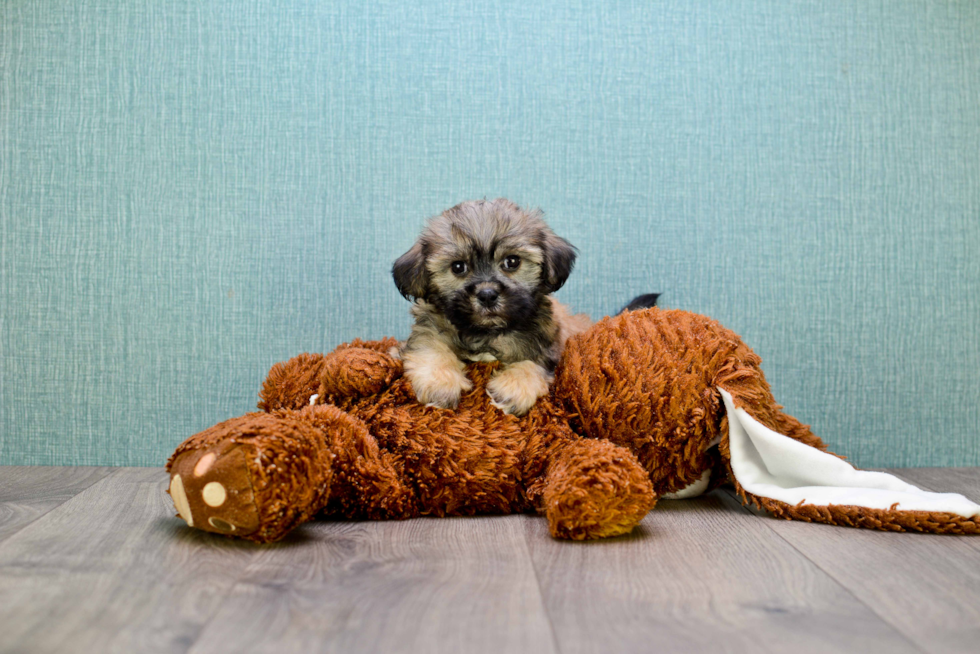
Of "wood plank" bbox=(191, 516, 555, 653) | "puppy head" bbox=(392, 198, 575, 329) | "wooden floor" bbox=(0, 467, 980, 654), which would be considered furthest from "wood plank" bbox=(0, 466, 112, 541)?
"puppy head" bbox=(392, 198, 575, 329)

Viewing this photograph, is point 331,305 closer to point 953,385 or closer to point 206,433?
point 206,433

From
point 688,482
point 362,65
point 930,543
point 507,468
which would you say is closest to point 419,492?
point 507,468

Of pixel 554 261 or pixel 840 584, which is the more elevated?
pixel 554 261

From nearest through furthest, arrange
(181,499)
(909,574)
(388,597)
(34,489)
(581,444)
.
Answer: (388,597) < (909,574) < (181,499) < (581,444) < (34,489)

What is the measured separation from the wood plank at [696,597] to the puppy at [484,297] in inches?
15.4

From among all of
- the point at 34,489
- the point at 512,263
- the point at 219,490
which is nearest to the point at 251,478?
the point at 219,490

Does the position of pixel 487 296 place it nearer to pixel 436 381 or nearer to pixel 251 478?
pixel 436 381

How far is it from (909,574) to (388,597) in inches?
37.8

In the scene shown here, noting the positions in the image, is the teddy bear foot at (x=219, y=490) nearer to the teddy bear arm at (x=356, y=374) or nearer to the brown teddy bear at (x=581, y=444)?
the brown teddy bear at (x=581, y=444)

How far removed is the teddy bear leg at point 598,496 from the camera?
1495mm

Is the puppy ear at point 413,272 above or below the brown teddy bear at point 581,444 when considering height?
above

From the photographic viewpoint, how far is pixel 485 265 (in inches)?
69.8

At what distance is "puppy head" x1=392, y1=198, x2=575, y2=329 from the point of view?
174 cm

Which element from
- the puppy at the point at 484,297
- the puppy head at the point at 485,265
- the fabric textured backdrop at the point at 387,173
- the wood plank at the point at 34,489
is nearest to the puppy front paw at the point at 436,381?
the puppy at the point at 484,297
